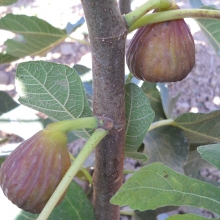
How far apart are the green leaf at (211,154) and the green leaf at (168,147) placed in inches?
→ 17.6

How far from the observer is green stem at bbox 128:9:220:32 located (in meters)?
0.58

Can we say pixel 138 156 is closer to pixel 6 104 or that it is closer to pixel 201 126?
pixel 201 126

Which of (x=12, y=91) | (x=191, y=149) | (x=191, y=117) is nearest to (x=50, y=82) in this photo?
(x=191, y=117)

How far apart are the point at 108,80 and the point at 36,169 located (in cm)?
18

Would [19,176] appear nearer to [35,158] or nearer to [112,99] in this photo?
[35,158]

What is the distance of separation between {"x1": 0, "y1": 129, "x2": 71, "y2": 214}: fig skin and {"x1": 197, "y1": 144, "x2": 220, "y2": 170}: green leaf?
24 cm

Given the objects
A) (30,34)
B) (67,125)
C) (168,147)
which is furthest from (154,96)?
(67,125)

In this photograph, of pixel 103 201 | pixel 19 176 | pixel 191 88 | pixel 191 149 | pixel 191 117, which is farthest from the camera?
pixel 191 88

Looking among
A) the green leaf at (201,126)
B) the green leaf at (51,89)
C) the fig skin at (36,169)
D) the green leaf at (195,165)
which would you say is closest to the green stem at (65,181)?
the fig skin at (36,169)

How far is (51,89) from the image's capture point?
702 millimetres

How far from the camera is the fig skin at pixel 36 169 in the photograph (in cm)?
56

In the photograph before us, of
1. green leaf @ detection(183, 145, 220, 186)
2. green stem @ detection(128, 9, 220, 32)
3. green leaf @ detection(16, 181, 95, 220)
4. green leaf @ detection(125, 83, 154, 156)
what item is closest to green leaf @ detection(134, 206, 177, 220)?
green leaf @ detection(183, 145, 220, 186)

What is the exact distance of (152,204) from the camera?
0.58 metres

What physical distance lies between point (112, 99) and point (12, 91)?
192 cm
